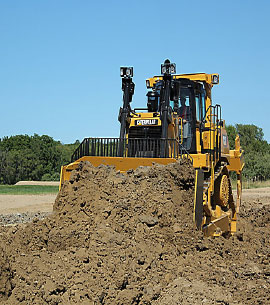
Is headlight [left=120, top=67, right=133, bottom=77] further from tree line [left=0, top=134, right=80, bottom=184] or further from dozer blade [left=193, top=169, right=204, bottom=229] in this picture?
tree line [left=0, top=134, right=80, bottom=184]

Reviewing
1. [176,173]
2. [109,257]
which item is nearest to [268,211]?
[176,173]

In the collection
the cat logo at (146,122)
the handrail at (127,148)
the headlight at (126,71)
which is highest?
the headlight at (126,71)

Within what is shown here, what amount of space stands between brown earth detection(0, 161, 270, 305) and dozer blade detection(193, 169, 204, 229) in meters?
0.12

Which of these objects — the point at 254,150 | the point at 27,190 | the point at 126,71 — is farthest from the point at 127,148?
the point at 254,150

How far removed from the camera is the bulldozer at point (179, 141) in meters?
8.94

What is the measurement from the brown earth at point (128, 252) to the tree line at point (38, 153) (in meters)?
57.5

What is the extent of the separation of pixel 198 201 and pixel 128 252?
7.23 ft

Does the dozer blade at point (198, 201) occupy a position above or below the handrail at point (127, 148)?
below

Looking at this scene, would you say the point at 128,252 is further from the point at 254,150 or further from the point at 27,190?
the point at 254,150

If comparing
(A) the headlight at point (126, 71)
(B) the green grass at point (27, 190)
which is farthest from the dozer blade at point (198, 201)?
(B) the green grass at point (27, 190)

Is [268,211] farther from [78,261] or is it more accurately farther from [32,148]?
[32,148]

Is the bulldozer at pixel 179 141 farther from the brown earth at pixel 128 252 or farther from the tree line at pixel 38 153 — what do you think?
the tree line at pixel 38 153

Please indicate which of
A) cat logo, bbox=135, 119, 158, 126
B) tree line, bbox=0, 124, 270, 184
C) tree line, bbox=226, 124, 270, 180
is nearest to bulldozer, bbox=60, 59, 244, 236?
cat logo, bbox=135, 119, 158, 126

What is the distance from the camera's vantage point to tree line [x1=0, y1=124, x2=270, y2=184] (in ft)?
227
